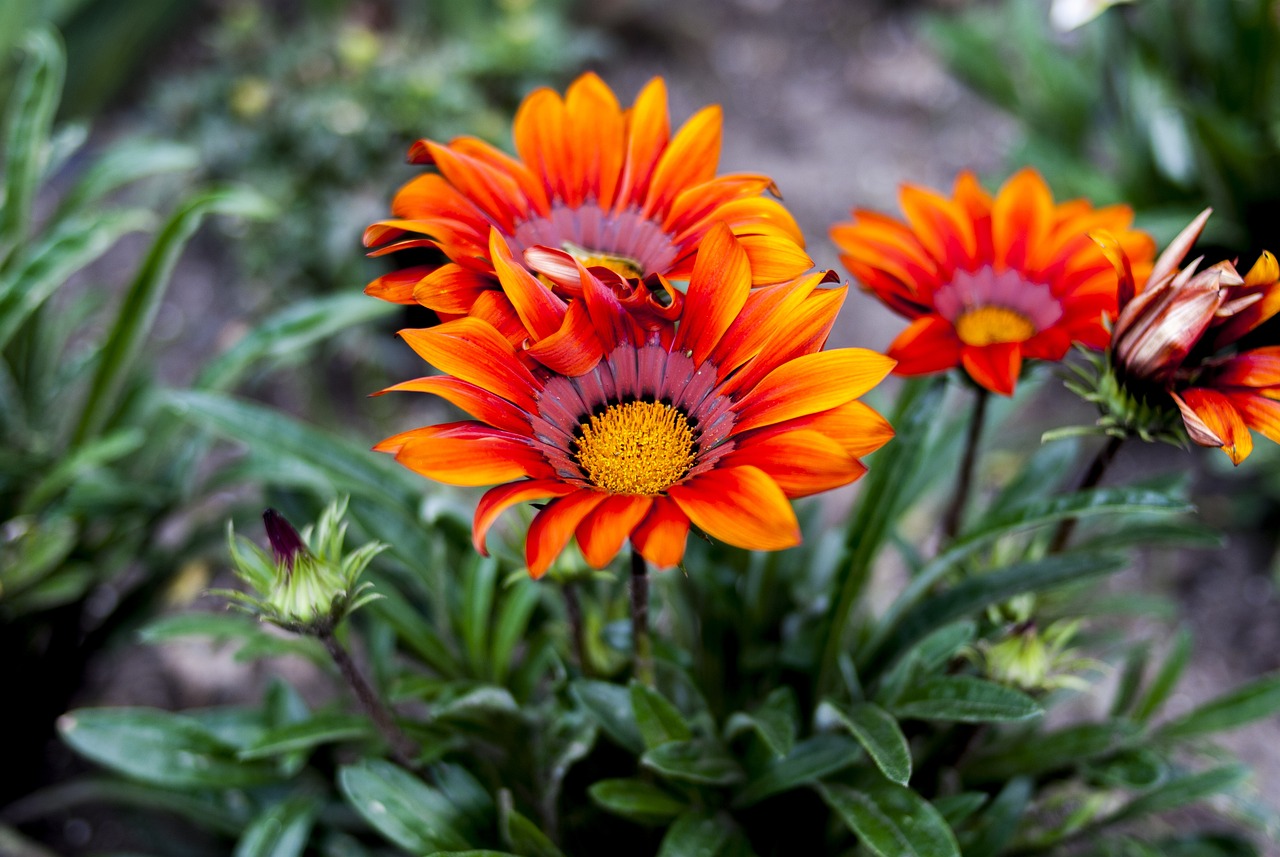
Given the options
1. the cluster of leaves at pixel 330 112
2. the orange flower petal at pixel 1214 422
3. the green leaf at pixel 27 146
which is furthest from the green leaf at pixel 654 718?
the cluster of leaves at pixel 330 112

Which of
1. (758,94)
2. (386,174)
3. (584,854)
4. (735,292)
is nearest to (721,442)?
(735,292)

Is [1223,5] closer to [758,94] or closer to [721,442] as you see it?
[758,94]

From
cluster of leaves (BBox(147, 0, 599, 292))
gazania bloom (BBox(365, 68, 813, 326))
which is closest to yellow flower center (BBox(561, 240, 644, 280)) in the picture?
gazania bloom (BBox(365, 68, 813, 326))

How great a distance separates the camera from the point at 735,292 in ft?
2.56

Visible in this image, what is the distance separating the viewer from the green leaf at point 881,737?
0.86m

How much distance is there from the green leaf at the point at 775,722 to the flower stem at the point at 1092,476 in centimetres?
37

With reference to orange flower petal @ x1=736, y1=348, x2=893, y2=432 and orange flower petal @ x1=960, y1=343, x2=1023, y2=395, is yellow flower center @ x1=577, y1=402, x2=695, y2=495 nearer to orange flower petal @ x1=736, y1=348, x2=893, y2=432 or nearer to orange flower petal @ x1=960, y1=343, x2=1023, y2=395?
orange flower petal @ x1=736, y1=348, x2=893, y2=432

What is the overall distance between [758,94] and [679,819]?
2801 millimetres

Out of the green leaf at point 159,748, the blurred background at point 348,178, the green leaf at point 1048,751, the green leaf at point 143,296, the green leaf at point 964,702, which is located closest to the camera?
the green leaf at point 964,702

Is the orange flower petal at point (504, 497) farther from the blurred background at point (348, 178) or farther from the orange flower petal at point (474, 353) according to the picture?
the blurred background at point (348, 178)

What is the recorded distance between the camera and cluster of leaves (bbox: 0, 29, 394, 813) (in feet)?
4.75

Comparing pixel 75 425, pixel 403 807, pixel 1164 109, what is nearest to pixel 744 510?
pixel 403 807

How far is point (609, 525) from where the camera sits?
2.27 feet

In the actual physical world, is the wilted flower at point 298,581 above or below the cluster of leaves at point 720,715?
above
